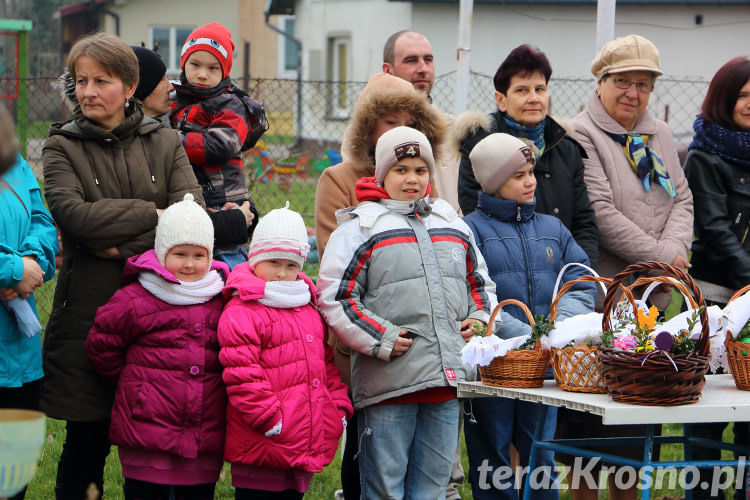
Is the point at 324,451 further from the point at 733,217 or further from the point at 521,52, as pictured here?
the point at 733,217

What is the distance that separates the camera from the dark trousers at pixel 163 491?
12.2 feet

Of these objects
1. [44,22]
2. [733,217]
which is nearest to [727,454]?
[733,217]

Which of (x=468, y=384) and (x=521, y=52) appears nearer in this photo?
(x=468, y=384)

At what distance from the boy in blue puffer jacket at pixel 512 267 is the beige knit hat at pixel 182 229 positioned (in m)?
1.20

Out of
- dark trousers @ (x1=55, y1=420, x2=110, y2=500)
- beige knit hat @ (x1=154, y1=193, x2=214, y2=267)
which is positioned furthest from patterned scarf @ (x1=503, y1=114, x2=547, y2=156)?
dark trousers @ (x1=55, y1=420, x2=110, y2=500)

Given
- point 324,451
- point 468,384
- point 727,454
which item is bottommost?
point 727,454

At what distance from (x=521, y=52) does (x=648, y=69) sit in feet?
2.22

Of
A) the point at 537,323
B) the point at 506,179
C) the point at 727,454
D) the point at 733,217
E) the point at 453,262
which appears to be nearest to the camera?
the point at 537,323

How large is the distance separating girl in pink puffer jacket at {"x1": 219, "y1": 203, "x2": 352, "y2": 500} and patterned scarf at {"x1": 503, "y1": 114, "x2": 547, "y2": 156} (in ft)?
4.50

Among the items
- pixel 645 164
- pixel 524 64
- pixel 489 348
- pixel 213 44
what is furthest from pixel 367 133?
pixel 645 164

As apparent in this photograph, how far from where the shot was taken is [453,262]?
399 cm

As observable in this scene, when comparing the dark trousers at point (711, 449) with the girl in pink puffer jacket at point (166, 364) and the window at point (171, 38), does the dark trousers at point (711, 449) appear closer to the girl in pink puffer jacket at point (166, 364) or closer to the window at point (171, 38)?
the girl in pink puffer jacket at point (166, 364)

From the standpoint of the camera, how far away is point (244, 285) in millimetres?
3705

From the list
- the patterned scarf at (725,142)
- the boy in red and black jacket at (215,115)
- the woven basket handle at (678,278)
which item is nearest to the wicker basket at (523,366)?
the woven basket handle at (678,278)
